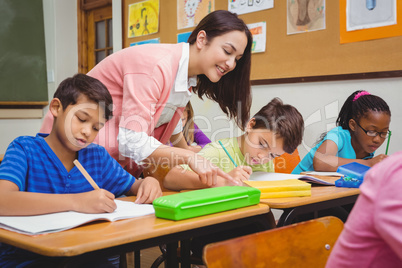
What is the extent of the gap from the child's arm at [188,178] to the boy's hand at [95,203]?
1.52 ft

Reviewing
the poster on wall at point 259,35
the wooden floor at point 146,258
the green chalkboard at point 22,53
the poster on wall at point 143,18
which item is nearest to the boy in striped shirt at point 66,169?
the wooden floor at point 146,258

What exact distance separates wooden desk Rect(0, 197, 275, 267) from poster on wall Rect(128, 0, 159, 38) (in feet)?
9.57

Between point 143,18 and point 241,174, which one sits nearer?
point 241,174

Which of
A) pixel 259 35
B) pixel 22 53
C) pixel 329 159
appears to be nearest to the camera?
pixel 329 159

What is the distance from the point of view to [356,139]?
2.16 metres

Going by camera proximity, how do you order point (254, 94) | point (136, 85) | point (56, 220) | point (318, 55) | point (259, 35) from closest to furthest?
point (56, 220) < point (136, 85) < point (318, 55) < point (259, 35) < point (254, 94)

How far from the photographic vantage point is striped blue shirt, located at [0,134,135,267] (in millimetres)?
1035

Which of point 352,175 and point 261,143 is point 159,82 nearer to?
point 261,143

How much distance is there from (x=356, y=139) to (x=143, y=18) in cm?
232

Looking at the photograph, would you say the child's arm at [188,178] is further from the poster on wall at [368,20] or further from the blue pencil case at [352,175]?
the poster on wall at [368,20]

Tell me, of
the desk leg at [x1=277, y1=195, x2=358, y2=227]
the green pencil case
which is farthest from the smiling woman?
the green pencil case

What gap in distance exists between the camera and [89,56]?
4730 mm

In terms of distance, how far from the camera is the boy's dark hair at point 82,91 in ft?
4.25

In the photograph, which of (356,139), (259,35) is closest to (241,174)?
(356,139)
